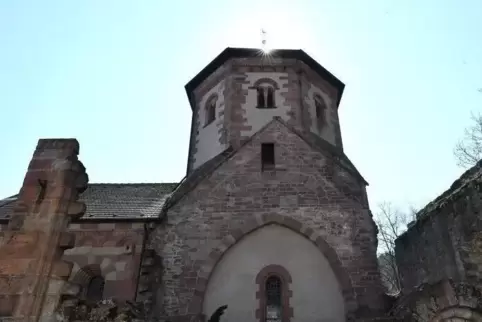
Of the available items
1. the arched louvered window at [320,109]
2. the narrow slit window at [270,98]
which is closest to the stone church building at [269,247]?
the narrow slit window at [270,98]

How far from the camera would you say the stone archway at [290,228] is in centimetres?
1116

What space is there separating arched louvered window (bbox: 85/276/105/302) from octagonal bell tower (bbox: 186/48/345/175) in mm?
6355

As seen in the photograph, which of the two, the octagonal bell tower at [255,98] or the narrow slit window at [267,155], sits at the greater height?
the octagonal bell tower at [255,98]

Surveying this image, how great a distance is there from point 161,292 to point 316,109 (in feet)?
35.5

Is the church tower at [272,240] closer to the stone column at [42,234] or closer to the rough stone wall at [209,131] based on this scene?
the rough stone wall at [209,131]

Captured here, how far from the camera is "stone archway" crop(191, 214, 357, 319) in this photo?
11164 mm

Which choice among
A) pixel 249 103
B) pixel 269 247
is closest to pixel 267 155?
pixel 269 247

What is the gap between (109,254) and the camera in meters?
12.6

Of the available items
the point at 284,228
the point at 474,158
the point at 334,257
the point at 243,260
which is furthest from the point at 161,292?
the point at 474,158

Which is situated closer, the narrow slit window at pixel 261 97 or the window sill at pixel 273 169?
the window sill at pixel 273 169

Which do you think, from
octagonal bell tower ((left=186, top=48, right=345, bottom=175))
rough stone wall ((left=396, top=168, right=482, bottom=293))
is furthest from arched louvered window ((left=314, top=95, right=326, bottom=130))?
rough stone wall ((left=396, top=168, right=482, bottom=293))

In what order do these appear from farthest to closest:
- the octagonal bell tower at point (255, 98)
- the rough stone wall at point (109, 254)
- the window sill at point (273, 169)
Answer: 1. the octagonal bell tower at point (255, 98)
2. the window sill at point (273, 169)
3. the rough stone wall at point (109, 254)

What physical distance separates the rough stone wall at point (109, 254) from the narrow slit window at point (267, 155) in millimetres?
4415

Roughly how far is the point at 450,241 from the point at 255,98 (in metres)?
9.67
